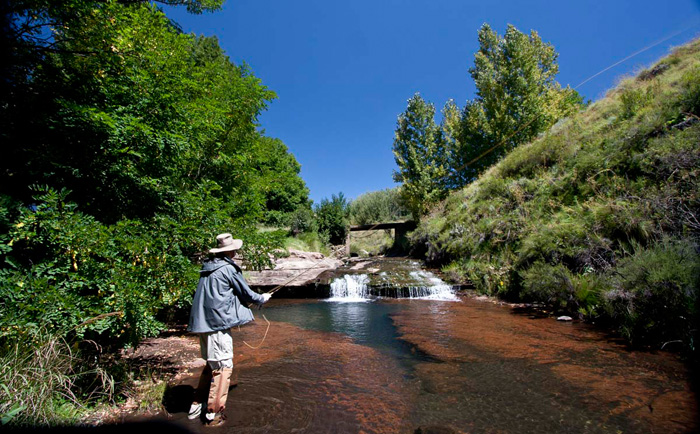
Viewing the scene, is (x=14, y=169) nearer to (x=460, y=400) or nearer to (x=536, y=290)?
(x=460, y=400)

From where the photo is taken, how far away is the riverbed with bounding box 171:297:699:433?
3100 millimetres

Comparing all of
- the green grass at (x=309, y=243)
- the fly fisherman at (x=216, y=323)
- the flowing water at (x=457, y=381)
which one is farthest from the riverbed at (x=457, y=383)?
the green grass at (x=309, y=243)

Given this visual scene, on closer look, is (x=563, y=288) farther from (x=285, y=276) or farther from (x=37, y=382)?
(x=285, y=276)

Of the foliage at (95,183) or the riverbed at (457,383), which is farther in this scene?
the riverbed at (457,383)

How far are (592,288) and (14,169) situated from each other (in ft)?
32.0

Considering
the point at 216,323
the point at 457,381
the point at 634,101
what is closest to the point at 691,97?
the point at 634,101

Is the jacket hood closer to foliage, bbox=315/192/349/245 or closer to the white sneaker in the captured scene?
the white sneaker

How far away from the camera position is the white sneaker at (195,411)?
127 inches

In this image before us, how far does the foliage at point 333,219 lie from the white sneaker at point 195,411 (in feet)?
82.5

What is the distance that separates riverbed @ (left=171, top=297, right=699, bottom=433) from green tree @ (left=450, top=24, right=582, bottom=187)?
768 inches

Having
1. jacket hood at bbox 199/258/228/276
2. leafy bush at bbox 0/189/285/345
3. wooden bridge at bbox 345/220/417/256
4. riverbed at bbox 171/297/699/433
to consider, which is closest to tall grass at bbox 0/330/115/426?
leafy bush at bbox 0/189/285/345

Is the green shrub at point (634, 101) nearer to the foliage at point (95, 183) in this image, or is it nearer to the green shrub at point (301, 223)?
the foliage at point (95, 183)

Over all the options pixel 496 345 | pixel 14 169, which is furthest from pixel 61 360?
pixel 496 345

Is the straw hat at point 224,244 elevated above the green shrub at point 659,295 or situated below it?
above
